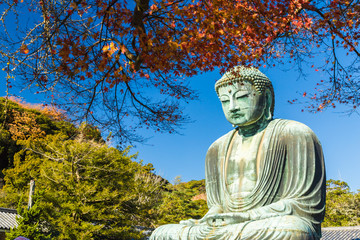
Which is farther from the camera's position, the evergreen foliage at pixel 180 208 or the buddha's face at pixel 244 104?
the evergreen foliage at pixel 180 208

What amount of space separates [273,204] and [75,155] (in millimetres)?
14320

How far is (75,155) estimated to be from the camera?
18.2 metres

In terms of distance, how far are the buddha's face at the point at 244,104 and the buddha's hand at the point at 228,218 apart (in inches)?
69.1

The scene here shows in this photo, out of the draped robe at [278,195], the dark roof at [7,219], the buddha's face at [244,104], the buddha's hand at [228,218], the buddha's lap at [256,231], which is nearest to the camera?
the buddha's lap at [256,231]

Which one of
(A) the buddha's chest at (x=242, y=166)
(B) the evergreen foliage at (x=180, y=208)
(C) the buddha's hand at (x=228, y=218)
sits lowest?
(C) the buddha's hand at (x=228, y=218)

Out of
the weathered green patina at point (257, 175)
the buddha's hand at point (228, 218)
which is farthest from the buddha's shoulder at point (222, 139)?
the buddha's hand at point (228, 218)

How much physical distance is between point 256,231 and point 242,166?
59.4 inches

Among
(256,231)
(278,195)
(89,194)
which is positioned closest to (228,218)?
(256,231)

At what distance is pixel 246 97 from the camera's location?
6.54 metres

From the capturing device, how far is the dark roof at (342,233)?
73.2 feet

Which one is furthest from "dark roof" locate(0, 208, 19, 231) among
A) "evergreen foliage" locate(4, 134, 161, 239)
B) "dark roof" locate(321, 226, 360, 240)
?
"dark roof" locate(321, 226, 360, 240)

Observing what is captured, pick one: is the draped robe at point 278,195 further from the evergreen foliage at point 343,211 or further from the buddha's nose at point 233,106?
the evergreen foliage at point 343,211

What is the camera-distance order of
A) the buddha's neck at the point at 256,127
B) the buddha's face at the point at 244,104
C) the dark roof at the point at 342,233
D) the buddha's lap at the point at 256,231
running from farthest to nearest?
the dark roof at the point at 342,233
the buddha's neck at the point at 256,127
the buddha's face at the point at 244,104
the buddha's lap at the point at 256,231

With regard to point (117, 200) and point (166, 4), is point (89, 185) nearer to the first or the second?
point (117, 200)
